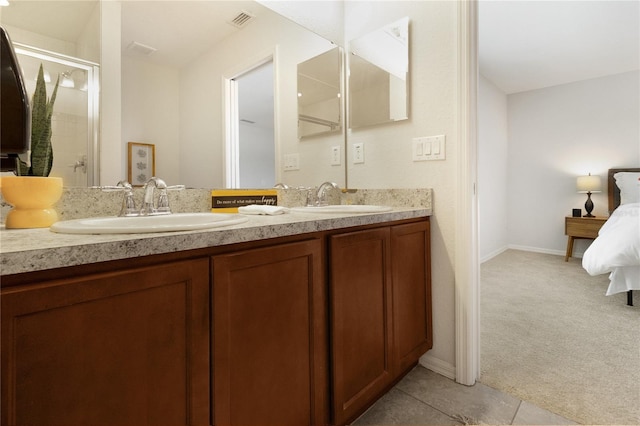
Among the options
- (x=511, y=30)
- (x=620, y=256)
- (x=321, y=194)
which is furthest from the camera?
(x=511, y=30)

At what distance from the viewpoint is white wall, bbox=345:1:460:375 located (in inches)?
57.4

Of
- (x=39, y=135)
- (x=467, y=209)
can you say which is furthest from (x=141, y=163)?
(x=467, y=209)

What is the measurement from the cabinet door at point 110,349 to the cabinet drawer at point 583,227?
467cm

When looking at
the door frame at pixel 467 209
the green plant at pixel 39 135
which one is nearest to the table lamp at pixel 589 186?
the door frame at pixel 467 209

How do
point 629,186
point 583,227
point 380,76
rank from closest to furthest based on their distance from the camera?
point 380,76
point 629,186
point 583,227

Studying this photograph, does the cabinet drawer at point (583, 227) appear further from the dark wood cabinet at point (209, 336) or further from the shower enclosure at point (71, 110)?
the shower enclosure at point (71, 110)

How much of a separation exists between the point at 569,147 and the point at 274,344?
5099 millimetres

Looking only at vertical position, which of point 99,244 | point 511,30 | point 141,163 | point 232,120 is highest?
point 511,30

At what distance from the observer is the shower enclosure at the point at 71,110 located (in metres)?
0.94

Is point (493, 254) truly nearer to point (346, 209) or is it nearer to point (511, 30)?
point (511, 30)

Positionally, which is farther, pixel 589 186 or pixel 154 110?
pixel 589 186

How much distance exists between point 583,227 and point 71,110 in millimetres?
4964

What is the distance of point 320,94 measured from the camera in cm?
197

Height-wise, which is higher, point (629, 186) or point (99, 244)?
point (629, 186)
